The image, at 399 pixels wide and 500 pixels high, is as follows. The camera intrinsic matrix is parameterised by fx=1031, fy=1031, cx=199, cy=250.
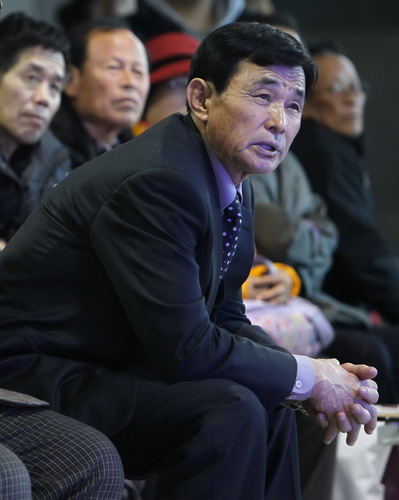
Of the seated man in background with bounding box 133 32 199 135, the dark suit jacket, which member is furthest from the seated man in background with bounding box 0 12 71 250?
the dark suit jacket

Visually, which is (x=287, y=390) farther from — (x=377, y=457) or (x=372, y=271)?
(x=372, y=271)

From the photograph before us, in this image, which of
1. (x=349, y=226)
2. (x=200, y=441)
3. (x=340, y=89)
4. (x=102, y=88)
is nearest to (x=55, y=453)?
(x=200, y=441)

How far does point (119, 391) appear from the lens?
1868 mm

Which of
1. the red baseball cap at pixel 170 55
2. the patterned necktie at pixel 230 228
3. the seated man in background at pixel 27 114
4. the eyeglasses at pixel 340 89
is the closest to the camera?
the patterned necktie at pixel 230 228

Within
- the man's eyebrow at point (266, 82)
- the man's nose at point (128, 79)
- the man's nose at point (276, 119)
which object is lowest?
the man's nose at point (128, 79)

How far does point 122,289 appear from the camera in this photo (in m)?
1.81

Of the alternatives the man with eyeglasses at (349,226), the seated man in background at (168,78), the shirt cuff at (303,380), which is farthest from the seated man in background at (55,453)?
the man with eyeglasses at (349,226)

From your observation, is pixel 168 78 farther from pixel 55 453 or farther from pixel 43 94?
pixel 55 453

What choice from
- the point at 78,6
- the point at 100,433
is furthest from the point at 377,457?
the point at 78,6

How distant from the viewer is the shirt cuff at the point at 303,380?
6.22 ft

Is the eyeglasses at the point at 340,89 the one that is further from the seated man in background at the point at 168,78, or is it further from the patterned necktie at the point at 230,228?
the patterned necktie at the point at 230,228

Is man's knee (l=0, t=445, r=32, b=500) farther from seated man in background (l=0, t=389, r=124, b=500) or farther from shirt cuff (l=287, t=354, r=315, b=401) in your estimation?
shirt cuff (l=287, t=354, r=315, b=401)

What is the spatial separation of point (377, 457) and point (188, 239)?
1060 millimetres

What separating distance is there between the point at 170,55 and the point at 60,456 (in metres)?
2.14
